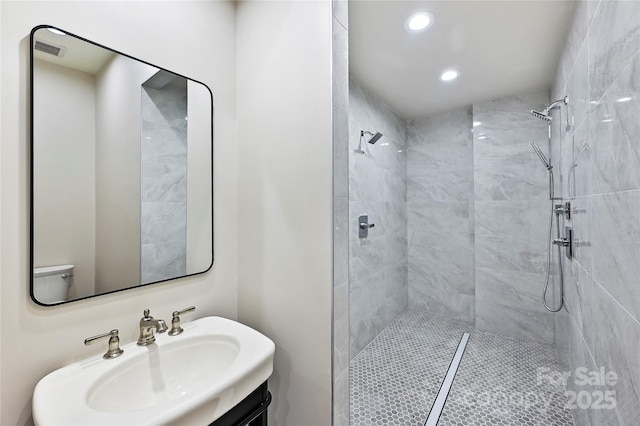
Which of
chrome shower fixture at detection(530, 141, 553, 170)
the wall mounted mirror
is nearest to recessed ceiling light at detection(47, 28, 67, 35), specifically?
the wall mounted mirror

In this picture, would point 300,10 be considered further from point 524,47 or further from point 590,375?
point 590,375

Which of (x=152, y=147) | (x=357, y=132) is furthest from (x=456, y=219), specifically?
(x=152, y=147)

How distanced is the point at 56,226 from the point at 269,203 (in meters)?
0.73

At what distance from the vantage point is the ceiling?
152 centimetres

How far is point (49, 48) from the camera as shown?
876mm

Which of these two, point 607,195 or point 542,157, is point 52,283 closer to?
point 607,195

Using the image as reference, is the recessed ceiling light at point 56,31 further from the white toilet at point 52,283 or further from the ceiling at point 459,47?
the ceiling at point 459,47

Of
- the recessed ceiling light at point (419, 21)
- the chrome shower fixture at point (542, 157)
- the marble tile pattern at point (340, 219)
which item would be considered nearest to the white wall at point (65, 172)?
the marble tile pattern at point (340, 219)

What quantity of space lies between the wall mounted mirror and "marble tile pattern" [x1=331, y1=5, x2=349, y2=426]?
608 millimetres

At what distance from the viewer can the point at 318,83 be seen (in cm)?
114

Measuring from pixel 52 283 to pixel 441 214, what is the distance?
10.2 ft

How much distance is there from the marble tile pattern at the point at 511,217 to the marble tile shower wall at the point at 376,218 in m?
0.75

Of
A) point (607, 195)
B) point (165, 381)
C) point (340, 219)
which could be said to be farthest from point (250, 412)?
point (607, 195)

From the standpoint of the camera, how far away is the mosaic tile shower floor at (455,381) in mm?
1632
